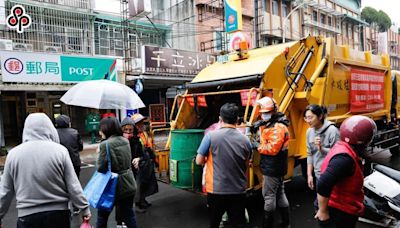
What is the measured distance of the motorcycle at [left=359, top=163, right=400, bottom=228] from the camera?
4.07 m

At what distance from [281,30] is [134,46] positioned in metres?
11.4

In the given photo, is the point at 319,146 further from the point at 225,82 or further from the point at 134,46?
the point at 134,46

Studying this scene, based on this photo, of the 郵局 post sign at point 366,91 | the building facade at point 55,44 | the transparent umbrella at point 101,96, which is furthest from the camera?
the building facade at point 55,44

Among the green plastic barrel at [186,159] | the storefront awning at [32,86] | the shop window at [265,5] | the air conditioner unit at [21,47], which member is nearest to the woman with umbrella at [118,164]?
the green plastic barrel at [186,159]

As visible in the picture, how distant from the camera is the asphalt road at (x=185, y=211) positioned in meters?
4.59

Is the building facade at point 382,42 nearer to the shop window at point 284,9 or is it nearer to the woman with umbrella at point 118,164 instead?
the shop window at point 284,9

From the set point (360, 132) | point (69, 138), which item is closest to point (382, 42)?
point (69, 138)

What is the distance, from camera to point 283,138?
148 inches

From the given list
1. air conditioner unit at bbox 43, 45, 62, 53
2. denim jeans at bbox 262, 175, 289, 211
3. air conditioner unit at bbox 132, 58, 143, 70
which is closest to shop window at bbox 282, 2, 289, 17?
air conditioner unit at bbox 132, 58, 143, 70

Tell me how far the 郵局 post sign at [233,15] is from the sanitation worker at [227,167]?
12823 mm

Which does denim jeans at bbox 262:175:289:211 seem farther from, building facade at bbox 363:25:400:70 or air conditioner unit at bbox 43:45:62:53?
building facade at bbox 363:25:400:70

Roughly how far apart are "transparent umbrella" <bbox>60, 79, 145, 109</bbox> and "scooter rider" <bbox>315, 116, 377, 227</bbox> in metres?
3.53

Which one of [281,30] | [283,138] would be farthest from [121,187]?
[281,30]

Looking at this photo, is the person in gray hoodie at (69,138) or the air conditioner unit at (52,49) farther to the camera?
the air conditioner unit at (52,49)
